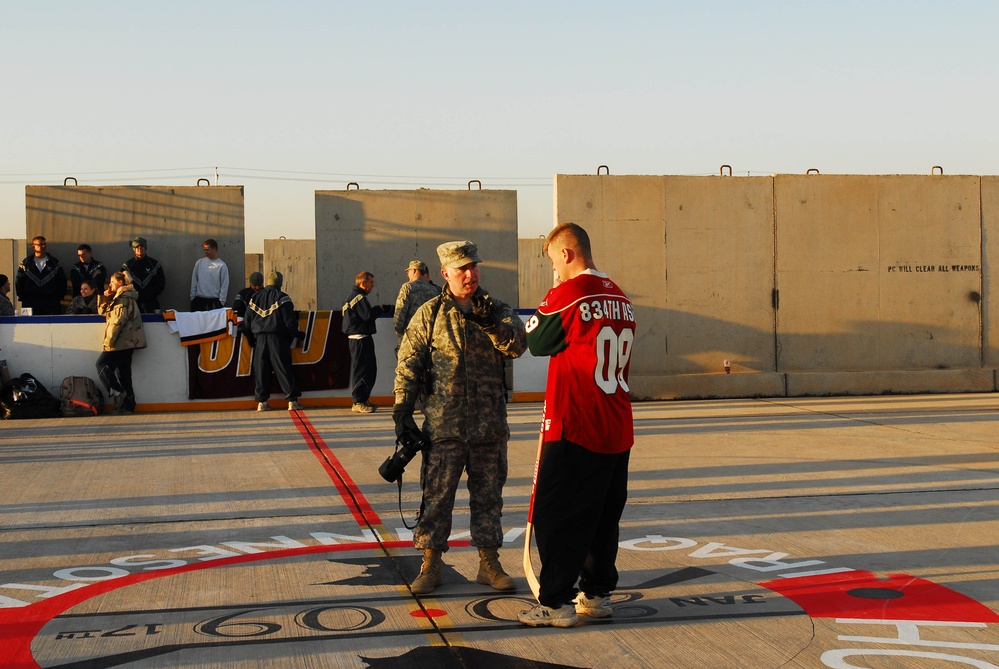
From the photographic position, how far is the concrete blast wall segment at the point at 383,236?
18344 millimetres

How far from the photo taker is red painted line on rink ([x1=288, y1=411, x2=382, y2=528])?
300 inches

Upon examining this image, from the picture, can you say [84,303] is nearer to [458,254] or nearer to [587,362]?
[458,254]

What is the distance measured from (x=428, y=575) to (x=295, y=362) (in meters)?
10.7

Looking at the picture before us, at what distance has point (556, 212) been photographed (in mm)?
17219

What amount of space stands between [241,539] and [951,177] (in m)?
14.9

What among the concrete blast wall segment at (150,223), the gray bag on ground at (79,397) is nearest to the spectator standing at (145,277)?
the concrete blast wall segment at (150,223)

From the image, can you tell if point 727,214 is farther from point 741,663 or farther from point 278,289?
point 741,663

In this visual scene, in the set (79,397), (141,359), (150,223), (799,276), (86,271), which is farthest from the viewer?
(150,223)

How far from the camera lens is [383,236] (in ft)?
60.4

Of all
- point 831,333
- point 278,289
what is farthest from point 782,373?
point 278,289

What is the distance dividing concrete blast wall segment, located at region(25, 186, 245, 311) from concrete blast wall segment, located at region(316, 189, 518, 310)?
1592mm

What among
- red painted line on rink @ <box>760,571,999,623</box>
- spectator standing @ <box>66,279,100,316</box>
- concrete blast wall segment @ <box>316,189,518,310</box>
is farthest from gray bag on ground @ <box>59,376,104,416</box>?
red painted line on rink @ <box>760,571,999,623</box>

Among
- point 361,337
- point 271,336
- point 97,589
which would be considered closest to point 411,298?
point 361,337

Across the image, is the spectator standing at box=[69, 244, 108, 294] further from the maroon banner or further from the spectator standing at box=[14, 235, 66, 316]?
the maroon banner
